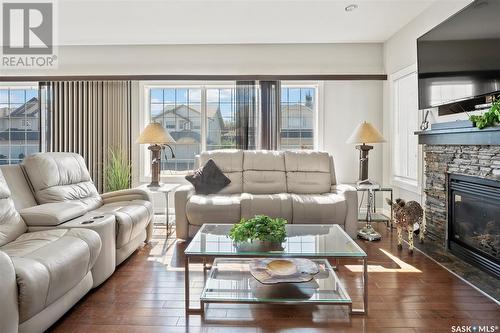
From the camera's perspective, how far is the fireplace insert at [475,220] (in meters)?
2.60

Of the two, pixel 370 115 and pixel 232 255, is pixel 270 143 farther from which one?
pixel 232 255

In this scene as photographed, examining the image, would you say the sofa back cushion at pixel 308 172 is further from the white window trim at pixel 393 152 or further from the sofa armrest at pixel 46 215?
the sofa armrest at pixel 46 215

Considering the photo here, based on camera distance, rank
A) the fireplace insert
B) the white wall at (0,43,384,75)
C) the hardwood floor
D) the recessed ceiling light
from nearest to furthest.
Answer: the hardwood floor, the fireplace insert, the recessed ceiling light, the white wall at (0,43,384,75)

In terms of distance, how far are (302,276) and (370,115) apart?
11.4 ft

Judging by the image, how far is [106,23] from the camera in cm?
404

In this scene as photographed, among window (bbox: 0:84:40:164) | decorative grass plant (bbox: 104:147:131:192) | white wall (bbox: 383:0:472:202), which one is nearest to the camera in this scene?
white wall (bbox: 383:0:472:202)

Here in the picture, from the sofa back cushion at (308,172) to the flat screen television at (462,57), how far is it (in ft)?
4.34

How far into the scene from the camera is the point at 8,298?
1.47 m

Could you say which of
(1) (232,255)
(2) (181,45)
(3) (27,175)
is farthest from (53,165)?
(2) (181,45)

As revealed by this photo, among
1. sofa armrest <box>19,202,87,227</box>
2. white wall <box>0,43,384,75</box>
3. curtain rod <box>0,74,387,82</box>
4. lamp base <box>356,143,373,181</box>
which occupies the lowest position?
sofa armrest <box>19,202,87,227</box>

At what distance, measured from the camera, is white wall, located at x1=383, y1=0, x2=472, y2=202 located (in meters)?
3.36

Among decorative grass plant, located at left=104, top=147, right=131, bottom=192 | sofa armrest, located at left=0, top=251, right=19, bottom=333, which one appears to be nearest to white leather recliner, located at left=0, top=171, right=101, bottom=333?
sofa armrest, located at left=0, top=251, right=19, bottom=333

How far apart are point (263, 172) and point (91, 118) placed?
8.76ft

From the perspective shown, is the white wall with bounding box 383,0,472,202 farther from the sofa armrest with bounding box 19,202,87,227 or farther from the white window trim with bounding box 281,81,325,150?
the sofa armrest with bounding box 19,202,87,227
